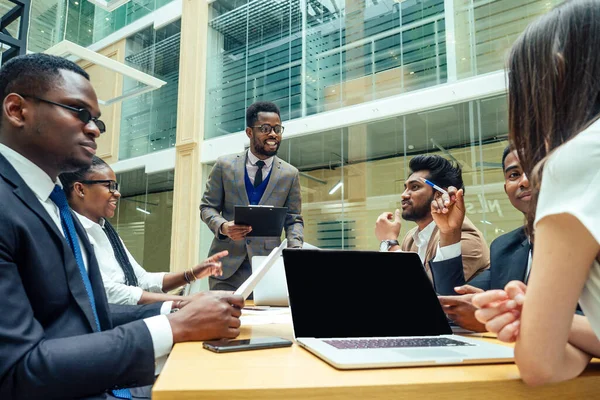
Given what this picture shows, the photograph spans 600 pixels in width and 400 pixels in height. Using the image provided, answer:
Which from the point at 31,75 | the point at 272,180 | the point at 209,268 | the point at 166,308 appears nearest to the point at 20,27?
the point at 272,180

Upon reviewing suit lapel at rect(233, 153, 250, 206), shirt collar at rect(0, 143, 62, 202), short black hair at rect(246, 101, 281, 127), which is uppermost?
short black hair at rect(246, 101, 281, 127)

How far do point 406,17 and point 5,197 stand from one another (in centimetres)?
602

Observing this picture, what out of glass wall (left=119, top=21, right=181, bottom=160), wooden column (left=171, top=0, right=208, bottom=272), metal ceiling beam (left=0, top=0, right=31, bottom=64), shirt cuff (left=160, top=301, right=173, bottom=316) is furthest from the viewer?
glass wall (left=119, top=21, right=181, bottom=160)

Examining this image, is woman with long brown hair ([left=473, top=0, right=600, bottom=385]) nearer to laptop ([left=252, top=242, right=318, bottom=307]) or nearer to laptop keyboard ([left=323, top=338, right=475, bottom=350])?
laptop keyboard ([left=323, top=338, right=475, bottom=350])

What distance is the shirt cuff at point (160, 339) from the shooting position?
0.92 m

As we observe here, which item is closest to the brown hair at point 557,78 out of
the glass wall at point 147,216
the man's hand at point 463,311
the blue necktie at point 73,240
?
the man's hand at point 463,311

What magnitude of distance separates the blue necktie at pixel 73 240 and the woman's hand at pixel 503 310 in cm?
87

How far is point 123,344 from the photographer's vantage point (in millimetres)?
885

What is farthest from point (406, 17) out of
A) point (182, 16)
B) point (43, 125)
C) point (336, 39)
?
point (43, 125)

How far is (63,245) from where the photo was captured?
40.2 inches

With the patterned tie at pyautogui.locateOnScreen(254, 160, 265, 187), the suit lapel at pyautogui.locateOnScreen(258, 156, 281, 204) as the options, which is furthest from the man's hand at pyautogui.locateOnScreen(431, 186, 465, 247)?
the patterned tie at pyautogui.locateOnScreen(254, 160, 265, 187)

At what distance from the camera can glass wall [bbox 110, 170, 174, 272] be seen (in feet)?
28.5

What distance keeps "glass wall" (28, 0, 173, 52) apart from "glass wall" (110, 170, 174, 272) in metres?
3.03

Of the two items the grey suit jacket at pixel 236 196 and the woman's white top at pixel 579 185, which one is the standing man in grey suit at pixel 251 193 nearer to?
the grey suit jacket at pixel 236 196
